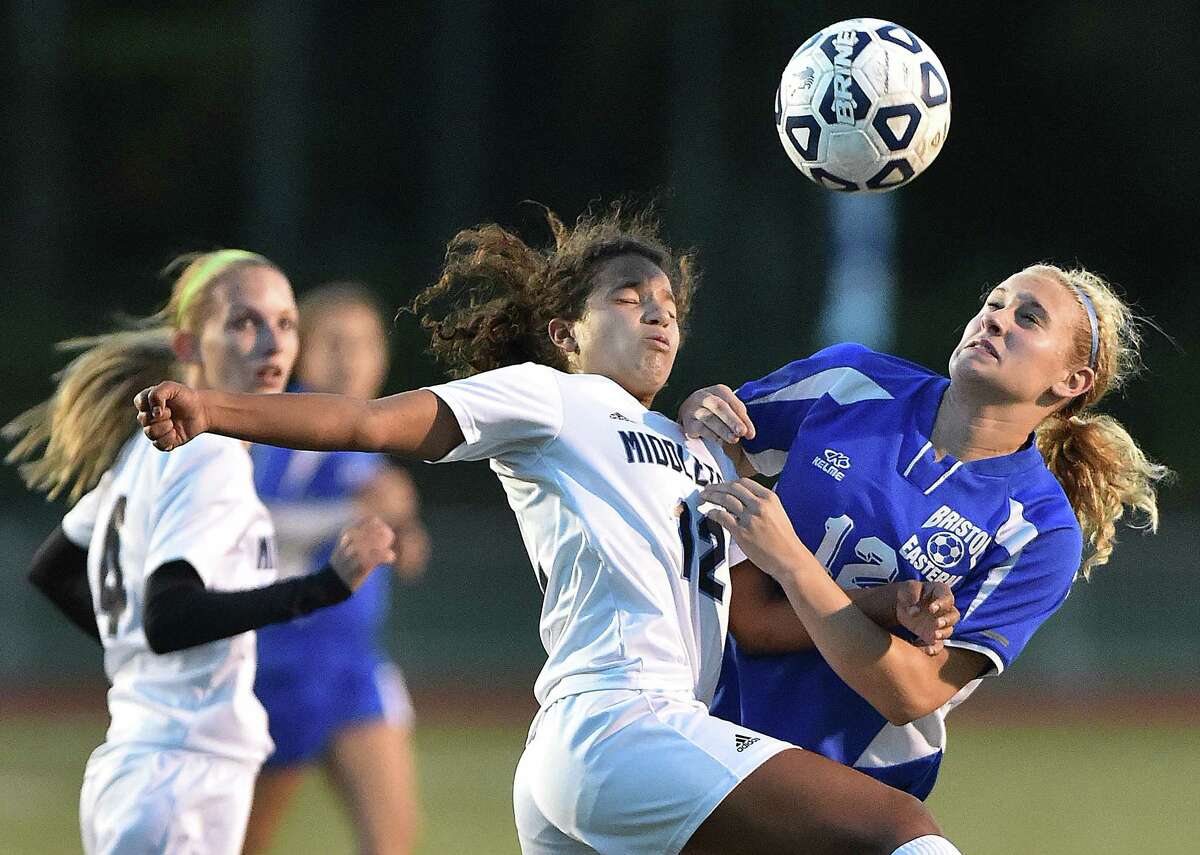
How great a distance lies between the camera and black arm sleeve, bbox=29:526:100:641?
4.49 metres

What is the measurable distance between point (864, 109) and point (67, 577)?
221cm

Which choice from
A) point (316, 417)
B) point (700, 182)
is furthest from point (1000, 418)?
point (700, 182)

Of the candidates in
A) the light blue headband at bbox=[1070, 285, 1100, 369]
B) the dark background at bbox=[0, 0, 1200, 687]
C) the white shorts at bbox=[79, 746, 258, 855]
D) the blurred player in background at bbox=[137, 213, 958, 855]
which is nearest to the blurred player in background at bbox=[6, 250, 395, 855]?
the white shorts at bbox=[79, 746, 258, 855]

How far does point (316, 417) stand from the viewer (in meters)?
3.00

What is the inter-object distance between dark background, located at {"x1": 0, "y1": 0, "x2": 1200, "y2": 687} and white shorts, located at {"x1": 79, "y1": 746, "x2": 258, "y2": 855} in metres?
13.7

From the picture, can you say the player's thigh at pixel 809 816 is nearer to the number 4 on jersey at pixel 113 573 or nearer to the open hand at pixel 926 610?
the open hand at pixel 926 610

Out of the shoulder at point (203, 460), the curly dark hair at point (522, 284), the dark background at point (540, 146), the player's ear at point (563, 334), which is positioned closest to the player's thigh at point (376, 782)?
the shoulder at point (203, 460)

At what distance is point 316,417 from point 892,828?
1181mm

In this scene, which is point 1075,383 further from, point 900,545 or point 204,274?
point 204,274

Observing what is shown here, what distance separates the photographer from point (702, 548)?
347 cm

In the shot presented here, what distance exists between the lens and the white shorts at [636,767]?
313 cm

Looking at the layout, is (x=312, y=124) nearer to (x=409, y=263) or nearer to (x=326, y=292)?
(x=409, y=263)

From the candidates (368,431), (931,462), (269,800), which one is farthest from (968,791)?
(368,431)

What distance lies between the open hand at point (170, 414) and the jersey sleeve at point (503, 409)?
519mm
